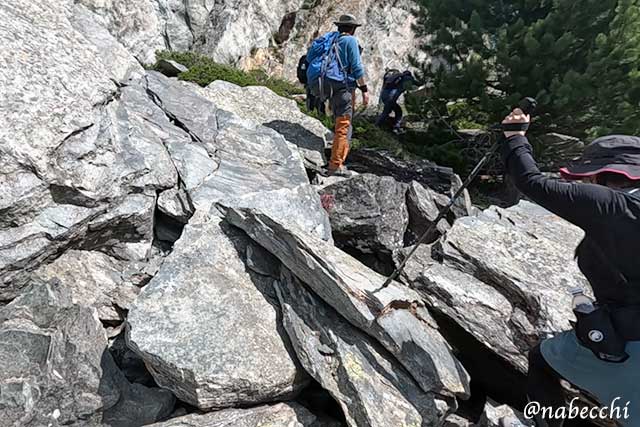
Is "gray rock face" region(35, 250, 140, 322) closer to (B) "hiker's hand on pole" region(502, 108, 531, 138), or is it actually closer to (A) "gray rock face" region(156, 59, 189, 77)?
(B) "hiker's hand on pole" region(502, 108, 531, 138)

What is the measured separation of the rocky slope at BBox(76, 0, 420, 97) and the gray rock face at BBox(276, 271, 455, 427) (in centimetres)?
1305

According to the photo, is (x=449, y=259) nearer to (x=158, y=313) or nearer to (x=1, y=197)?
(x=158, y=313)

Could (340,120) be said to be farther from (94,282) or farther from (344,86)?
(94,282)

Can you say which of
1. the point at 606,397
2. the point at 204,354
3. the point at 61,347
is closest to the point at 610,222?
the point at 606,397

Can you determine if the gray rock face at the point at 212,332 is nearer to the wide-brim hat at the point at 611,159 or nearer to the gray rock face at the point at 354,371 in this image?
the gray rock face at the point at 354,371

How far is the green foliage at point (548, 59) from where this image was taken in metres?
9.20

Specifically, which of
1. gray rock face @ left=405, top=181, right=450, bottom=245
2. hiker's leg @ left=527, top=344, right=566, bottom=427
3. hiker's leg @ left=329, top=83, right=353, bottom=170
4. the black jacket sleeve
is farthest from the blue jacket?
hiker's leg @ left=527, top=344, right=566, bottom=427

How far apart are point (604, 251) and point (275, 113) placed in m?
8.98

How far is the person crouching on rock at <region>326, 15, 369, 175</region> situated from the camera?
30.4 feet

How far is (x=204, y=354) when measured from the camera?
468 centimetres

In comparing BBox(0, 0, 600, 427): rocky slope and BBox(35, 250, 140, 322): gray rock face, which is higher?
BBox(0, 0, 600, 427): rocky slope

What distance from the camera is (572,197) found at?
3.45 meters

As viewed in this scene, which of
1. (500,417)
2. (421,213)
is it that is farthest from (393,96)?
(500,417)

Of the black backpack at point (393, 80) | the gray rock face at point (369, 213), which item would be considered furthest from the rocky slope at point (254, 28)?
the gray rock face at point (369, 213)
